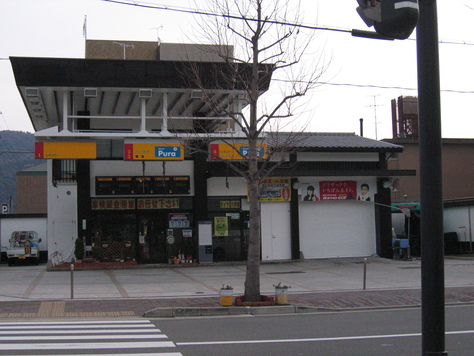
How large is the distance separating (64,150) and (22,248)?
10710 mm

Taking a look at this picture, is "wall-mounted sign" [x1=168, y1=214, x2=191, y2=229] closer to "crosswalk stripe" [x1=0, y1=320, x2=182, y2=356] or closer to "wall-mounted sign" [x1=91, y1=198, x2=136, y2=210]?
"wall-mounted sign" [x1=91, y1=198, x2=136, y2=210]

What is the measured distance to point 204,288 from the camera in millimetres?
20094

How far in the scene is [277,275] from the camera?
24547 mm

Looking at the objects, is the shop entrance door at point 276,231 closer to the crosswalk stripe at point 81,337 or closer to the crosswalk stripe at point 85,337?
the crosswalk stripe at point 85,337

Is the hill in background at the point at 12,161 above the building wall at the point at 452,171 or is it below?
above

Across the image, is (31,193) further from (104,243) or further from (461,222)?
(461,222)

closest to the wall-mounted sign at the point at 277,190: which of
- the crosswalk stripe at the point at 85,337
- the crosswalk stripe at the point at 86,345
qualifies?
the crosswalk stripe at the point at 85,337

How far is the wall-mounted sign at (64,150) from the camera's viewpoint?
24609mm

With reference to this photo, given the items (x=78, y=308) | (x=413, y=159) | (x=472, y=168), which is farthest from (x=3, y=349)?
(x=472, y=168)

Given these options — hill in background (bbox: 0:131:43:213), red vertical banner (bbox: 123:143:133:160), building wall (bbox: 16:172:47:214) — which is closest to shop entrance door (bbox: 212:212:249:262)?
red vertical banner (bbox: 123:143:133:160)

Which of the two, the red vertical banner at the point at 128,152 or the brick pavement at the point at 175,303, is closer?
the brick pavement at the point at 175,303

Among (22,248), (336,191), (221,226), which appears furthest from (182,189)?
(22,248)

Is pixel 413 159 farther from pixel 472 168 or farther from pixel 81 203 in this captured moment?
pixel 81 203

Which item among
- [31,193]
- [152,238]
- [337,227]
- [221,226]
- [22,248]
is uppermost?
[31,193]
